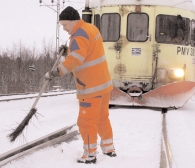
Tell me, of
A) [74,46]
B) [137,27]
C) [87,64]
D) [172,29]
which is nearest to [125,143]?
[87,64]

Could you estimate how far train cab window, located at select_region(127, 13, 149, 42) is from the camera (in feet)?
32.1

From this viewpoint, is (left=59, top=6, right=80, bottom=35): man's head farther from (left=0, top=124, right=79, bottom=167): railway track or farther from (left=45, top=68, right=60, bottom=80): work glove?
(left=0, top=124, right=79, bottom=167): railway track

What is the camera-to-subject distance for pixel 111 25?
32.6ft

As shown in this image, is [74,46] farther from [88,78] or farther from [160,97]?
[160,97]

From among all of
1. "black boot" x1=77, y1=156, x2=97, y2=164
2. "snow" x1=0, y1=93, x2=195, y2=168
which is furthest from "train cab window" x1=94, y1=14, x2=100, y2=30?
"black boot" x1=77, y1=156, x2=97, y2=164

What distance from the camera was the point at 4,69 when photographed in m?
39.8

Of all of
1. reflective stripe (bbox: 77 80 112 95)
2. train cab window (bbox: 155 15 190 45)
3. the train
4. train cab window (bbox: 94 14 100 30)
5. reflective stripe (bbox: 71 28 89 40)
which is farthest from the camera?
train cab window (bbox: 94 14 100 30)

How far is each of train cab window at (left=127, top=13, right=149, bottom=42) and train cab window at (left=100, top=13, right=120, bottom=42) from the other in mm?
307


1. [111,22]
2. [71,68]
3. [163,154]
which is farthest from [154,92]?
[71,68]

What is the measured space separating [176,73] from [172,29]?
49.3 inches

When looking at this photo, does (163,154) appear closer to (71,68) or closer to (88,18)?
(71,68)

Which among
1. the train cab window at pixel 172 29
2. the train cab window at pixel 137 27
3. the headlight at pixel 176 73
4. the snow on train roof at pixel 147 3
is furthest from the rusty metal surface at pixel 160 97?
the snow on train roof at pixel 147 3

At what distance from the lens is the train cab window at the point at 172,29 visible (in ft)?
32.4

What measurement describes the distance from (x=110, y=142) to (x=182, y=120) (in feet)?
12.9
